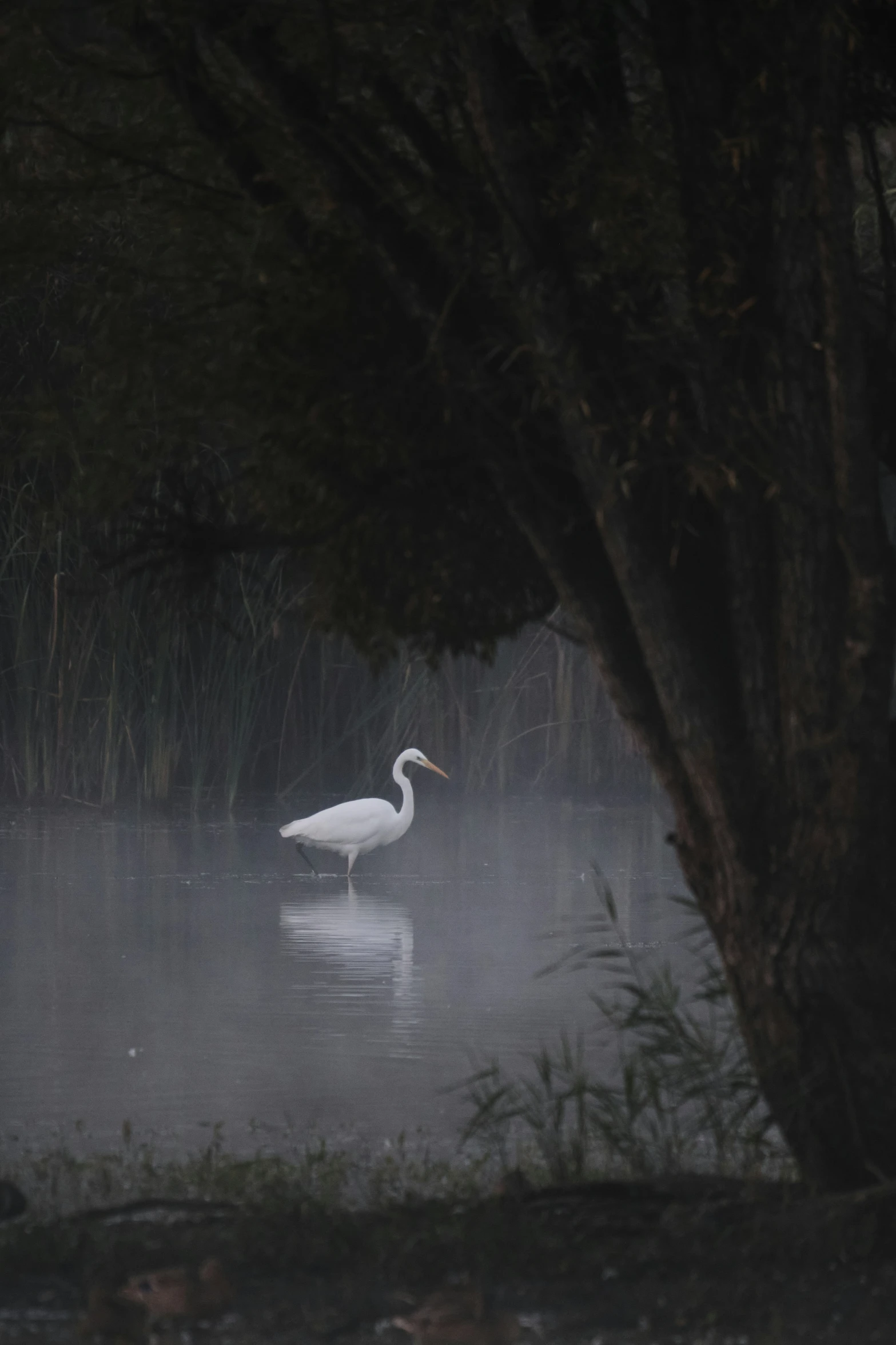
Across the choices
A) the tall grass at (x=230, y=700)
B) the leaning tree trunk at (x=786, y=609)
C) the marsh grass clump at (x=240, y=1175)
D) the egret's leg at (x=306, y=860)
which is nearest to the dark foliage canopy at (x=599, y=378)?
the leaning tree trunk at (x=786, y=609)

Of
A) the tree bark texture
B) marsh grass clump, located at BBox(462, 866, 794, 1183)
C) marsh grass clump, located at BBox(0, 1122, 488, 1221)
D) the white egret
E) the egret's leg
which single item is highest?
the tree bark texture

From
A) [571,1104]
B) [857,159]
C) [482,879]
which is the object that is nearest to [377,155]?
[571,1104]

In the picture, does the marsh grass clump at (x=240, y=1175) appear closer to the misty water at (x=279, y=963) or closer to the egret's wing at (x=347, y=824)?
the misty water at (x=279, y=963)

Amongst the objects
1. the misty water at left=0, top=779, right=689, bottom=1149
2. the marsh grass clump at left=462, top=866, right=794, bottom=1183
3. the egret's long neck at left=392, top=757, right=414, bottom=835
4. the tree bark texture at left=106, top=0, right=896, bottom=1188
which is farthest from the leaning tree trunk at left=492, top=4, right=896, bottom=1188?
the egret's long neck at left=392, top=757, right=414, bottom=835

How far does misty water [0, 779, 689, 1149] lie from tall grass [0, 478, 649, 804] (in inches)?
24.5

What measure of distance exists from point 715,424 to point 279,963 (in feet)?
21.1

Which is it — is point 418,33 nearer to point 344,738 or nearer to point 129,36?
point 129,36

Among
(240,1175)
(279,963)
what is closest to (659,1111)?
(240,1175)

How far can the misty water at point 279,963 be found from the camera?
7.52 m

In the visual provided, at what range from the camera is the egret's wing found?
51.0 ft

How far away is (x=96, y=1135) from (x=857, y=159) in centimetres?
616

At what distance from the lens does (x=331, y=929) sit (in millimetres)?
12562

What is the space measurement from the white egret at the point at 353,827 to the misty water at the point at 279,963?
0.24 m

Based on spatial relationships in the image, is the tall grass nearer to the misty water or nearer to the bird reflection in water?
the misty water
